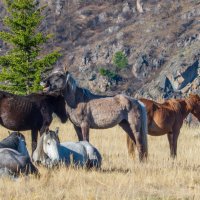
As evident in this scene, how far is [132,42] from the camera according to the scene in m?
146

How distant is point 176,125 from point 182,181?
5.61 meters

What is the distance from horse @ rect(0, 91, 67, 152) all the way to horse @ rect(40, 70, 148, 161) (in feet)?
1.21

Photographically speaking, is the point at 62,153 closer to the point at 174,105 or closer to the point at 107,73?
the point at 174,105

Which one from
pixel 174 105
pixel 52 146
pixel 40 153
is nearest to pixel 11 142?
pixel 40 153

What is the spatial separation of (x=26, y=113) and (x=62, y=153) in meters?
2.32

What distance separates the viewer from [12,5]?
1740 inches

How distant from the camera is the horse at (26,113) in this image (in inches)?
520

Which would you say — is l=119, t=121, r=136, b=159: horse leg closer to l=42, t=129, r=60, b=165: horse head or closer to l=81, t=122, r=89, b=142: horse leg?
l=81, t=122, r=89, b=142: horse leg

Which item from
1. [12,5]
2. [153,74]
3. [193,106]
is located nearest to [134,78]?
[153,74]

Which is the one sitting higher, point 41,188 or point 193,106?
point 193,106

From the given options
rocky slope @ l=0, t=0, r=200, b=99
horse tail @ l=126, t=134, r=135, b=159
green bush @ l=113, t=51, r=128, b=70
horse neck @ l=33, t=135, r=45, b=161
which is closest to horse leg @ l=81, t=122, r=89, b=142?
horse tail @ l=126, t=134, r=135, b=159

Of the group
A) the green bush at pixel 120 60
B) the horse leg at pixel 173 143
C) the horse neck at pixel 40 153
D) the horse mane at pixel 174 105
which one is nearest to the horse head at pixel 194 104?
the horse mane at pixel 174 105

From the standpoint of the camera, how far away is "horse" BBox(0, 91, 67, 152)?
13.2 metres

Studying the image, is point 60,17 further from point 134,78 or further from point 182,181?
point 182,181
